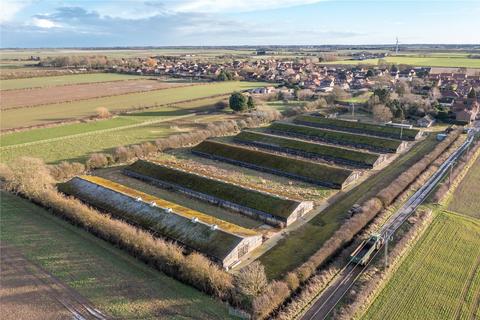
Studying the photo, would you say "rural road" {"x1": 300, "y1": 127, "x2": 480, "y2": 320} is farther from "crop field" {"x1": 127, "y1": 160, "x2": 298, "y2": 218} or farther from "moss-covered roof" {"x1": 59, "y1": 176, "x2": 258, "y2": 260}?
"crop field" {"x1": 127, "y1": 160, "x2": 298, "y2": 218}

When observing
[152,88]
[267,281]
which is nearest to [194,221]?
[267,281]

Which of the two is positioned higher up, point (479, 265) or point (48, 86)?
point (48, 86)

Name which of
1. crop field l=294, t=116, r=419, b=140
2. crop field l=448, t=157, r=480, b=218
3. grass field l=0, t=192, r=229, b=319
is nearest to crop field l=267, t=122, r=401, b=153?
crop field l=294, t=116, r=419, b=140

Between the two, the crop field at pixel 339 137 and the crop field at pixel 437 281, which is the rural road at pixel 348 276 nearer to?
the crop field at pixel 437 281

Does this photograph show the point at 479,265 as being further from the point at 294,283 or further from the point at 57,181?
the point at 57,181

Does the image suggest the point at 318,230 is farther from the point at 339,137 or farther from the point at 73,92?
the point at 73,92

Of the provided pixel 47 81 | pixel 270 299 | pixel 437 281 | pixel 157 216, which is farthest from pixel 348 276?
pixel 47 81
